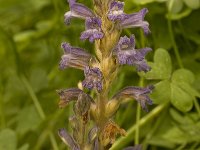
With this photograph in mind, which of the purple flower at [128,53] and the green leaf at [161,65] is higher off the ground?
the purple flower at [128,53]

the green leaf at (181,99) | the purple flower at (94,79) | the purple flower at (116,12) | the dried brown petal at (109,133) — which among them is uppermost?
the purple flower at (116,12)

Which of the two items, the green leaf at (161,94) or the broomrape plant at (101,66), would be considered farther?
the green leaf at (161,94)

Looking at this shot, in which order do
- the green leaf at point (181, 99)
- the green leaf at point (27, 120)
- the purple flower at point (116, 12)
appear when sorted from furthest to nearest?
the green leaf at point (27, 120) < the green leaf at point (181, 99) < the purple flower at point (116, 12)

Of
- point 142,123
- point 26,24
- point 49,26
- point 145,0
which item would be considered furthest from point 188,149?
point 26,24

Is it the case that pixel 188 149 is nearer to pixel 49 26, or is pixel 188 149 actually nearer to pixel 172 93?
pixel 172 93

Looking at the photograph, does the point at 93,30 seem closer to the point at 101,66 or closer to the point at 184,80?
the point at 101,66

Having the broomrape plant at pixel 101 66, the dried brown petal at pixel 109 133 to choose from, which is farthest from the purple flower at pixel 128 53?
the dried brown petal at pixel 109 133

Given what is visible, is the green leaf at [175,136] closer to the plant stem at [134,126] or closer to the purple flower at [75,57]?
the plant stem at [134,126]
